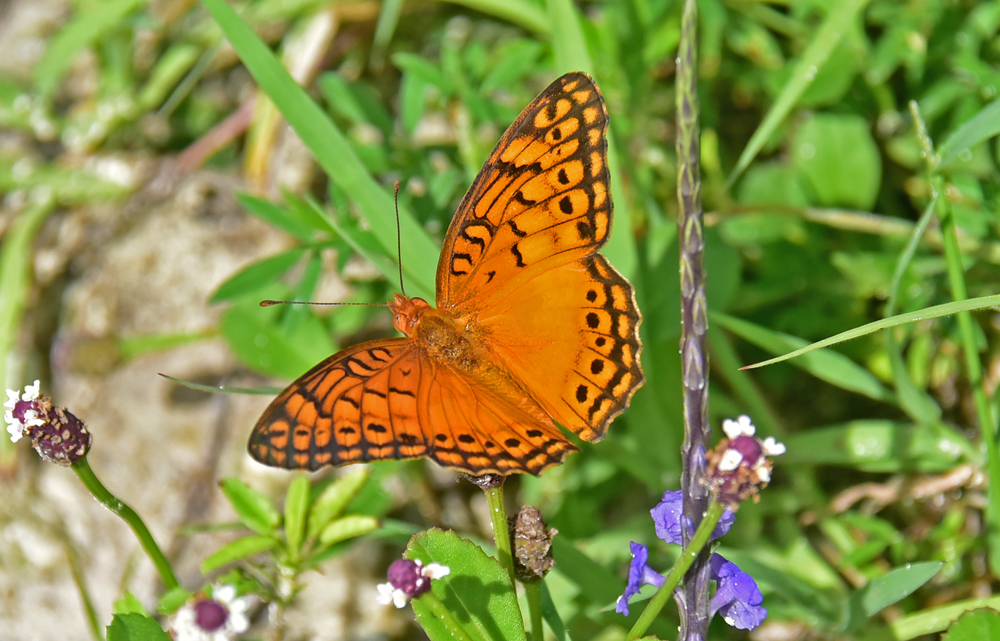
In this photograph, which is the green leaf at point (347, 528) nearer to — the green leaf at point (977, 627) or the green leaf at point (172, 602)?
the green leaf at point (172, 602)

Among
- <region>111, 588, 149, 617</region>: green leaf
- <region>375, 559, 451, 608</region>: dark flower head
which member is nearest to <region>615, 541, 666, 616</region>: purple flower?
<region>375, 559, 451, 608</region>: dark flower head

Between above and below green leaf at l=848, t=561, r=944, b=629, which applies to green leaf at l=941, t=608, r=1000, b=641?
below

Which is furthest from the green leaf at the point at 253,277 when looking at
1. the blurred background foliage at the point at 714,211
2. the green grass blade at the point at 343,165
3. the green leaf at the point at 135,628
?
the green leaf at the point at 135,628

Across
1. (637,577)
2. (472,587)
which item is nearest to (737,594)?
(637,577)

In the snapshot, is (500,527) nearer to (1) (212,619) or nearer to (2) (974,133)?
(1) (212,619)

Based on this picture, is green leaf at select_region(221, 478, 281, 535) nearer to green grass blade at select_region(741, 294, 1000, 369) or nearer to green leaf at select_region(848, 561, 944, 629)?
green grass blade at select_region(741, 294, 1000, 369)

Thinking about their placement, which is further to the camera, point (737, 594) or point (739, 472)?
point (737, 594)

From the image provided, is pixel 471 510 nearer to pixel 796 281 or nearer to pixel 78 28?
pixel 796 281
